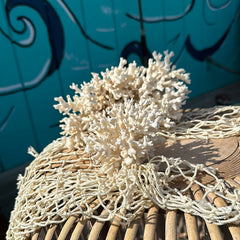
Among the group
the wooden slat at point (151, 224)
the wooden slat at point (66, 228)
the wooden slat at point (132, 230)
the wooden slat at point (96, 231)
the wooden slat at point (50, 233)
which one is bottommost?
the wooden slat at point (50, 233)

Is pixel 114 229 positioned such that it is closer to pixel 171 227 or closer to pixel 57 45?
pixel 171 227

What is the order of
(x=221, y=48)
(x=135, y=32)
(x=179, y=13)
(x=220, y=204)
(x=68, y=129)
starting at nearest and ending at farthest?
1. (x=220, y=204)
2. (x=68, y=129)
3. (x=135, y=32)
4. (x=179, y=13)
5. (x=221, y=48)

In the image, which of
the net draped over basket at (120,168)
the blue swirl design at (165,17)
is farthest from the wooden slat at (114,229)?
the blue swirl design at (165,17)

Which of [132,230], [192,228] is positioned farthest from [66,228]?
[192,228]

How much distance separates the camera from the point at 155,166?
612 mm

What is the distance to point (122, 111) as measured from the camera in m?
0.65

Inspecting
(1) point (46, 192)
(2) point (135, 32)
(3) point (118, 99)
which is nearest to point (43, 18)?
(2) point (135, 32)

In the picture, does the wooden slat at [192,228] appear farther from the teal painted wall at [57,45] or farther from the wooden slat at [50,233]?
the teal painted wall at [57,45]

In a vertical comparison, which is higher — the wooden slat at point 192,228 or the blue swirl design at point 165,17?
the blue swirl design at point 165,17

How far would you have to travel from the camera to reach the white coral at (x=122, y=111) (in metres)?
0.61

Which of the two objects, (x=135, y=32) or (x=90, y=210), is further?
(x=135, y=32)

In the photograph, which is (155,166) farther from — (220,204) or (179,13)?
(179,13)

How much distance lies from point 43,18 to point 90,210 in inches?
52.6

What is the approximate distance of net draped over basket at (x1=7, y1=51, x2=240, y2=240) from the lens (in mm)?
547
